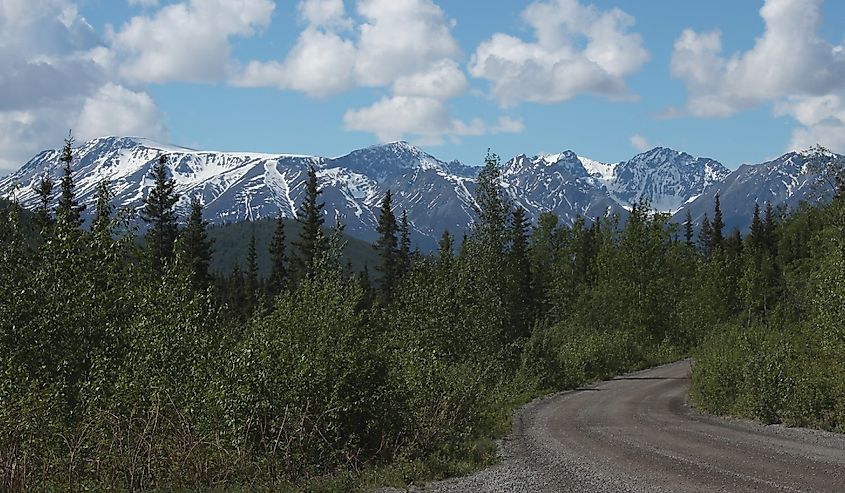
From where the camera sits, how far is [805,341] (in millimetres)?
24516

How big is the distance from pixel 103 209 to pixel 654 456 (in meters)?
15.2

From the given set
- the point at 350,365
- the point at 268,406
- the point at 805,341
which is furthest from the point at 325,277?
the point at 805,341

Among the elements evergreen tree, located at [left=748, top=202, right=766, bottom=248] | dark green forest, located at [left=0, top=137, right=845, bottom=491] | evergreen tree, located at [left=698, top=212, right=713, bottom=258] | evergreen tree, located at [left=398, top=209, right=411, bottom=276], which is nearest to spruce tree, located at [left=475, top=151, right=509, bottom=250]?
dark green forest, located at [left=0, top=137, right=845, bottom=491]

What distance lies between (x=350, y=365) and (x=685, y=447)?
296 inches

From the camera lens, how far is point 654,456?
16.9 meters

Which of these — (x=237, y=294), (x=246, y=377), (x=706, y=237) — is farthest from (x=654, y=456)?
(x=706, y=237)

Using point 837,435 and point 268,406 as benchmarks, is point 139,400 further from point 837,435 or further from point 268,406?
point 837,435

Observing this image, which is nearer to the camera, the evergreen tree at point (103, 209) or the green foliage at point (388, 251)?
the evergreen tree at point (103, 209)

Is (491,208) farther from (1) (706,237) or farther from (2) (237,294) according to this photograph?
(1) (706,237)

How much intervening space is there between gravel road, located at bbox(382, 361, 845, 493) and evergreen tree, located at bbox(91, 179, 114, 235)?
35.9 ft

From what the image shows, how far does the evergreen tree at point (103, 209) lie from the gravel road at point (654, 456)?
431 inches

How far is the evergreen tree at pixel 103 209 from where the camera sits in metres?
20.6

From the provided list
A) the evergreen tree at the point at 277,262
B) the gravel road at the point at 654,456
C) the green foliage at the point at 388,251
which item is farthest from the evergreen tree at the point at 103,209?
the green foliage at the point at 388,251

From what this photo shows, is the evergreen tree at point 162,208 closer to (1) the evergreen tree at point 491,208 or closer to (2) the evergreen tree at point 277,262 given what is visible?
(2) the evergreen tree at point 277,262
